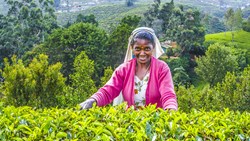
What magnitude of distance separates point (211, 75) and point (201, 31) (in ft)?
37.5

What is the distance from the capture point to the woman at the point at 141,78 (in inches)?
146

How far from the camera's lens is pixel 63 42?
31.4 m

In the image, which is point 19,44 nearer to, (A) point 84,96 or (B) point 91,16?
(B) point 91,16

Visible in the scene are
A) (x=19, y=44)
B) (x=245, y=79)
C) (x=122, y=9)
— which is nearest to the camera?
(x=245, y=79)

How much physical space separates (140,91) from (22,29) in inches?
1394

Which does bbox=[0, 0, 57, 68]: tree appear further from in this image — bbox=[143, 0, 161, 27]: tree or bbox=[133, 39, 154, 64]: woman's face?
bbox=[133, 39, 154, 64]: woman's face

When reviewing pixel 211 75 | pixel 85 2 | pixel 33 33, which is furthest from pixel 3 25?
pixel 85 2

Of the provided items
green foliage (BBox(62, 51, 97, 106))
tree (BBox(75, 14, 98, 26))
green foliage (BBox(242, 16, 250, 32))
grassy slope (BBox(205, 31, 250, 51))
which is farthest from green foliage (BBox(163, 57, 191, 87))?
green foliage (BBox(242, 16, 250, 32))

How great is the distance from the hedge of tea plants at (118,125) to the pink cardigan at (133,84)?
1.89 feet

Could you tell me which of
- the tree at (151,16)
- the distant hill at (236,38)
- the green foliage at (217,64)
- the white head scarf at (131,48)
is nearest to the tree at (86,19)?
the tree at (151,16)

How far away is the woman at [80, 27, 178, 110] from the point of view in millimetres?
3697

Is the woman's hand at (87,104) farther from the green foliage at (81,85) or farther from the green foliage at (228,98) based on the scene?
the green foliage at (228,98)

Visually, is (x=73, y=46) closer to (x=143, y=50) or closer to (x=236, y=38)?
(x=143, y=50)

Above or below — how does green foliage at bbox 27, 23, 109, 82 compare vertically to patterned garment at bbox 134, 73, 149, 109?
below
